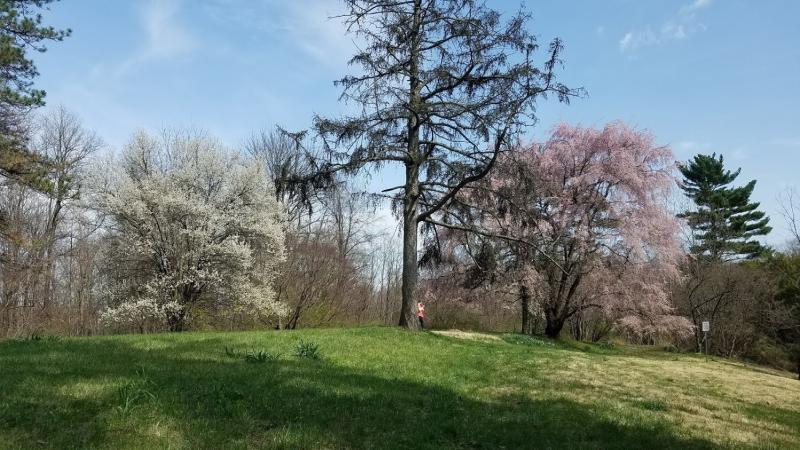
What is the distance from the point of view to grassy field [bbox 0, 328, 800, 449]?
462cm

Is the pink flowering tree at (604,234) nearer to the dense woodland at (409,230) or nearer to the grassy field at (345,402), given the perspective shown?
the dense woodland at (409,230)

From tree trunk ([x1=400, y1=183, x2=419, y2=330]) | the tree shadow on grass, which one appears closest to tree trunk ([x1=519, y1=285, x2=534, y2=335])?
tree trunk ([x1=400, y1=183, x2=419, y2=330])

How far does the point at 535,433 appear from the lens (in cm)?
577

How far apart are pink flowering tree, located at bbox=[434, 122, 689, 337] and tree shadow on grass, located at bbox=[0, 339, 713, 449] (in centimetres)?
1621

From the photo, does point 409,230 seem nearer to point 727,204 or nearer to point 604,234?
point 604,234

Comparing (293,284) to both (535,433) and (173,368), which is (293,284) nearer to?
(173,368)

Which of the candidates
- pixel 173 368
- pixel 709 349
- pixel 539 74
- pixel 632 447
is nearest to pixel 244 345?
pixel 173 368

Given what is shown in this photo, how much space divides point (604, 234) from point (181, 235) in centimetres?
1825

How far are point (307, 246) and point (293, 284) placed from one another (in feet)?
7.22

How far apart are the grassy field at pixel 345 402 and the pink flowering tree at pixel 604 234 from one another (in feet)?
40.6

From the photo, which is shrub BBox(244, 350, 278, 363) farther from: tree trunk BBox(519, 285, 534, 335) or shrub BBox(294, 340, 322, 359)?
tree trunk BBox(519, 285, 534, 335)

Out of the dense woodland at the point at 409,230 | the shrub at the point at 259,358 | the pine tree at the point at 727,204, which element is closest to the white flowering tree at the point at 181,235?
the dense woodland at the point at 409,230

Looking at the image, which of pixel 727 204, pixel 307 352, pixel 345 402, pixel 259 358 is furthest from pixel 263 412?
pixel 727 204

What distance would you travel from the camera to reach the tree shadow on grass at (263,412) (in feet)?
14.6
